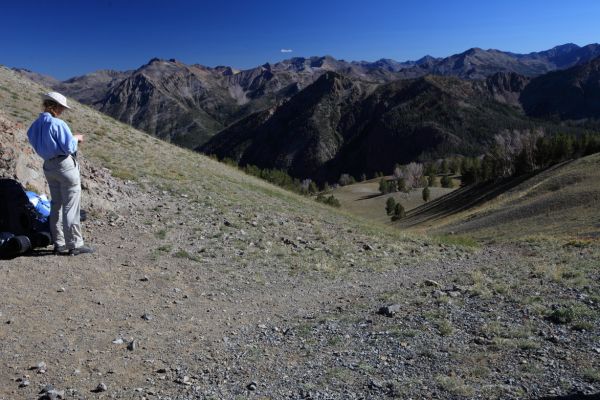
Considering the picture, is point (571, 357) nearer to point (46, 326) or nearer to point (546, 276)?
point (546, 276)

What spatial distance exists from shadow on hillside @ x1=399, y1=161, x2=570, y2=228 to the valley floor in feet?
210

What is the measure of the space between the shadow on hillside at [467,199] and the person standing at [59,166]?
6782cm

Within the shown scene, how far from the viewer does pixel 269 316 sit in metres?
8.73

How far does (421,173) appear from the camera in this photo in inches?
6521

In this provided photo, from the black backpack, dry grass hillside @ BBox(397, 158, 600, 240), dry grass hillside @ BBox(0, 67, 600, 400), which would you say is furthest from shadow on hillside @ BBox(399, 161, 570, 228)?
the black backpack

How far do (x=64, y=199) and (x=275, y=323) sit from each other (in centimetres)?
508

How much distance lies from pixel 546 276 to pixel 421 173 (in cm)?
15898

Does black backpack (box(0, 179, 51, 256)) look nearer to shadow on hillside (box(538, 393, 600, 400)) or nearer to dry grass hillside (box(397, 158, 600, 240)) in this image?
shadow on hillside (box(538, 393, 600, 400))

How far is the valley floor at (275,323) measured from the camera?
5980 millimetres

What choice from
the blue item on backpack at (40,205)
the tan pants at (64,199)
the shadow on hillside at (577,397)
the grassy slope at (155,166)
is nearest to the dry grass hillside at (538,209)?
the grassy slope at (155,166)

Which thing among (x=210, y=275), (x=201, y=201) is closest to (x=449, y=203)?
(x=201, y=201)

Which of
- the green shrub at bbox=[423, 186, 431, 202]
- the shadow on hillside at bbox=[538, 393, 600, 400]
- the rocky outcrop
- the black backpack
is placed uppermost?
the rocky outcrop

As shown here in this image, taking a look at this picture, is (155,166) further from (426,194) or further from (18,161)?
(426,194)

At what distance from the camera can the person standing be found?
8.93 m
